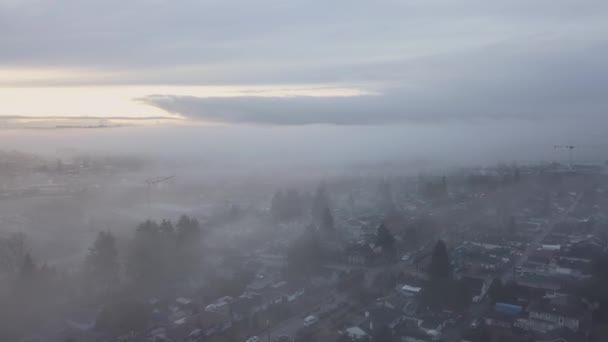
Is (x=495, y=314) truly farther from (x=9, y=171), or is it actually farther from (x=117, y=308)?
(x=9, y=171)

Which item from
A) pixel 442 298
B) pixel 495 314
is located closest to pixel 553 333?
pixel 495 314

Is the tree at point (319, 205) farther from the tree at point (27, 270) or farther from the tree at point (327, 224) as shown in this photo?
the tree at point (27, 270)

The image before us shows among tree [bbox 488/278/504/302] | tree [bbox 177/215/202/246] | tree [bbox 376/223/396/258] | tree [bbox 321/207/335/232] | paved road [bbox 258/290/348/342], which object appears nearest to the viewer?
paved road [bbox 258/290/348/342]

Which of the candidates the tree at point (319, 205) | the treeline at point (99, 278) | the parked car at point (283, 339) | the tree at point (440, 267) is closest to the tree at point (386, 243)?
the tree at point (440, 267)

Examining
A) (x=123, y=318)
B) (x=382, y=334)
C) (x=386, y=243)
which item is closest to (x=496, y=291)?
(x=382, y=334)

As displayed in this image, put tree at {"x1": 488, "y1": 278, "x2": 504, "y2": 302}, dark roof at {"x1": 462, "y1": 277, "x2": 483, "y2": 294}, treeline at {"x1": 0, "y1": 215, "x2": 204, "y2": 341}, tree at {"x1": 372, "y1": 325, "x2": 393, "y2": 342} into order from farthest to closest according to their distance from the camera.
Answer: dark roof at {"x1": 462, "y1": 277, "x2": 483, "y2": 294} < tree at {"x1": 488, "y1": 278, "x2": 504, "y2": 302} < treeline at {"x1": 0, "y1": 215, "x2": 204, "y2": 341} < tree at {"x1": 372, "y1": 325, "x2": 393, "y2": 342}

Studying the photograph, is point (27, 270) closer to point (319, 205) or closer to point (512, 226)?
point (319, 205)

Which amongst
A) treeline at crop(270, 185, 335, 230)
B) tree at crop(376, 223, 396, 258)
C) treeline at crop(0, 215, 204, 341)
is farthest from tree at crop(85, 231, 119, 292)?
treeline at crop(270, 185, 335, 230)

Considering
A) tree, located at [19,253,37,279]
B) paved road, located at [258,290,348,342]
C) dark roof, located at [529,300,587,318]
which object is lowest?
paved road, located at [258,290,348,342]

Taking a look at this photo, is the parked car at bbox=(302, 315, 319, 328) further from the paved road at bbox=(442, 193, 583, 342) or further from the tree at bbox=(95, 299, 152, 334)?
the tree at bbox=(95, 299, 152, 334)
